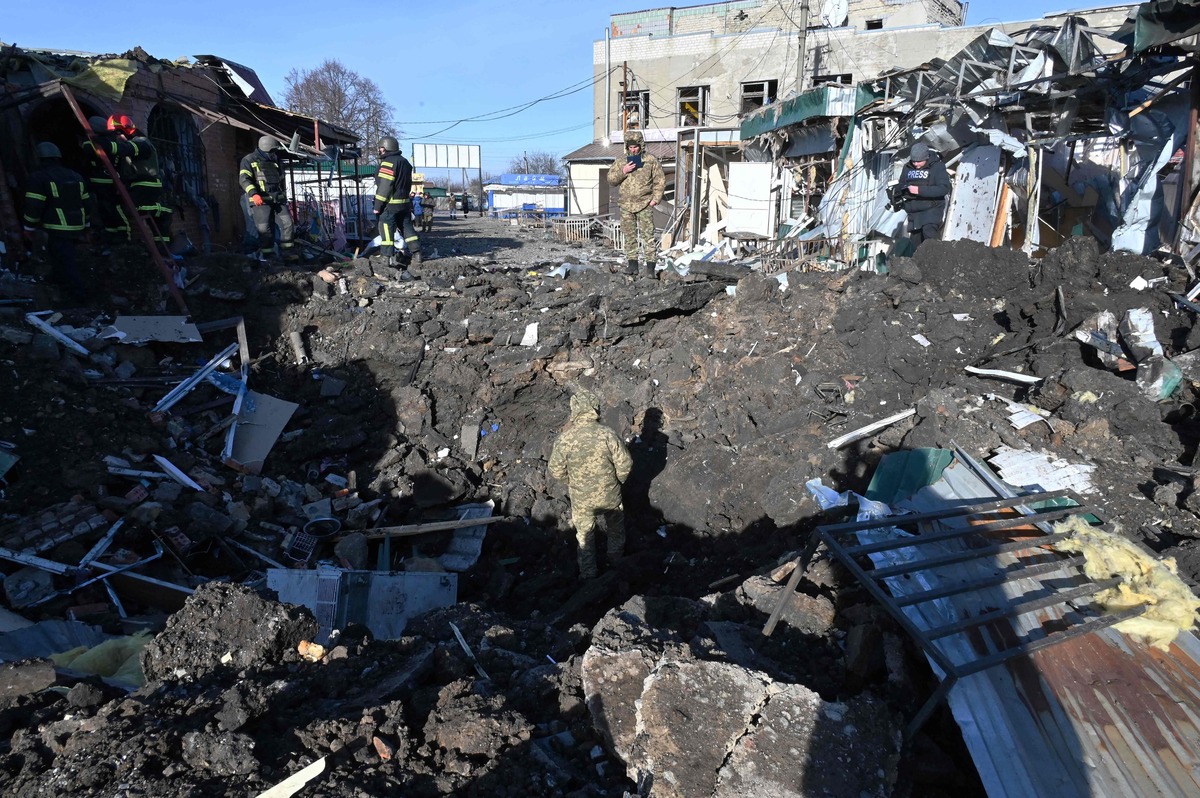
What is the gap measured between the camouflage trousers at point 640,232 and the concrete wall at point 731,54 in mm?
20450

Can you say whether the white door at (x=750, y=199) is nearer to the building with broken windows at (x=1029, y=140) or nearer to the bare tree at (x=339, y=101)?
the building with broken windows at (x=1029, y=140)

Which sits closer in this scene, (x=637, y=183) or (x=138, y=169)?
(x=138, y=169)

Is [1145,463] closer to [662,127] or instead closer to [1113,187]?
[1113,187]

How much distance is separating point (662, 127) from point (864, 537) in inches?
1223

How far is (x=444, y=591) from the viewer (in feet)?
→ 16.4

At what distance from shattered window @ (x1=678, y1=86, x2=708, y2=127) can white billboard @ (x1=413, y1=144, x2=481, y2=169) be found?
2481 centimetres

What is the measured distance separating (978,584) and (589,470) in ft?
10.7

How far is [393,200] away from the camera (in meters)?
10.4

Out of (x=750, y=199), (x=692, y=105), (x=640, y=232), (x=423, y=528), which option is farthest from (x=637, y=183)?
(x=692, y=105)

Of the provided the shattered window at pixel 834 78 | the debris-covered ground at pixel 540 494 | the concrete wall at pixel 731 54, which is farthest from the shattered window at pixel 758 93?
the debris-covered ground at pixel 540 494

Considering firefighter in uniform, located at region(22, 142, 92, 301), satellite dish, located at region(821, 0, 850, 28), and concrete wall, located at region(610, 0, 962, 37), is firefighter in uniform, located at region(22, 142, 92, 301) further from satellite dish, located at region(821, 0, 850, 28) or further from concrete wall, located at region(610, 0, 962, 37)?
concrete wall, located at region(610, 0, 962, 37)

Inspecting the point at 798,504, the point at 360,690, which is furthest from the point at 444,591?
the point at 798,504

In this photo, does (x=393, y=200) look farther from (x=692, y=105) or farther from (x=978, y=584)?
(x=692, y=105)

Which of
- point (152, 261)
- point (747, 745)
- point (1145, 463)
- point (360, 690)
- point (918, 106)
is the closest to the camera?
point (747, 745)
